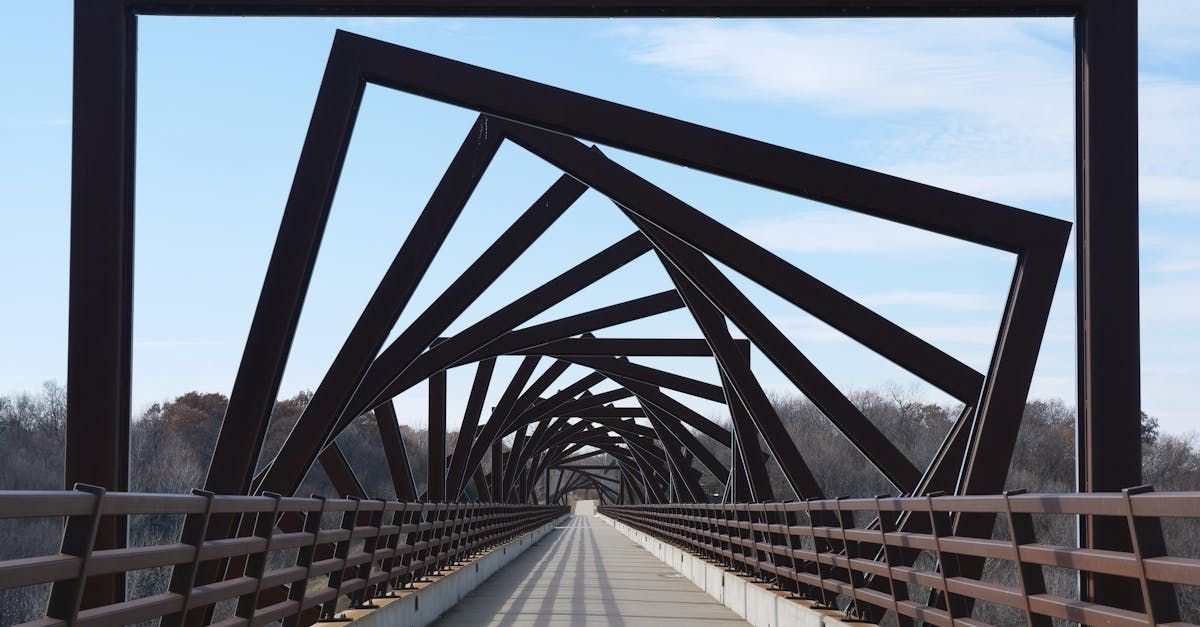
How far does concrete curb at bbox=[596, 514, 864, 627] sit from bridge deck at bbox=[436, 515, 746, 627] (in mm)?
188

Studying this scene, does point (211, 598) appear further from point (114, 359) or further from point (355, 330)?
point (355, 330)

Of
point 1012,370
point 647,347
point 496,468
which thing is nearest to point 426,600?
point 1012,370

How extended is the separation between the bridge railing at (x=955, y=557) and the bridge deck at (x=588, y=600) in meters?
1.04

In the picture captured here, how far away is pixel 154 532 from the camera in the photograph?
5541 centimetres

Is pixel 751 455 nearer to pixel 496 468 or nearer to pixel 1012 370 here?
pixel 1012 370

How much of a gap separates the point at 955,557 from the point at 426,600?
823cm

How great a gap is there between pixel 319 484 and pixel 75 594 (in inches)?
3912

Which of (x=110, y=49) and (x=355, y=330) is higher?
(x=110, y=49)

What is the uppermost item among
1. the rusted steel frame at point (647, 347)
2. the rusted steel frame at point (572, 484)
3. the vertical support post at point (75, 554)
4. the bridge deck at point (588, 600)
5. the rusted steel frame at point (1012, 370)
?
the rusted steel frame at point (647, 347)

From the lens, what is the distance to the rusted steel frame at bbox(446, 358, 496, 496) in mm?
34500

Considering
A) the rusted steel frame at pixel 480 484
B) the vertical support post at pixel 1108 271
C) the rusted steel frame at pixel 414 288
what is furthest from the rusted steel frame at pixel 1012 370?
the rusted steel frame at pixel 480 484

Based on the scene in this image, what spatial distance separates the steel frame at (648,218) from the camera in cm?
919

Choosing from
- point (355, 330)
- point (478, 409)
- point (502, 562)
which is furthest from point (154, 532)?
point (355, 330)

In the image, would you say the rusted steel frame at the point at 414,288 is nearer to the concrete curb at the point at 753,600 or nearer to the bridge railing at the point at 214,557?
the bridge railing at the point at 214,557
